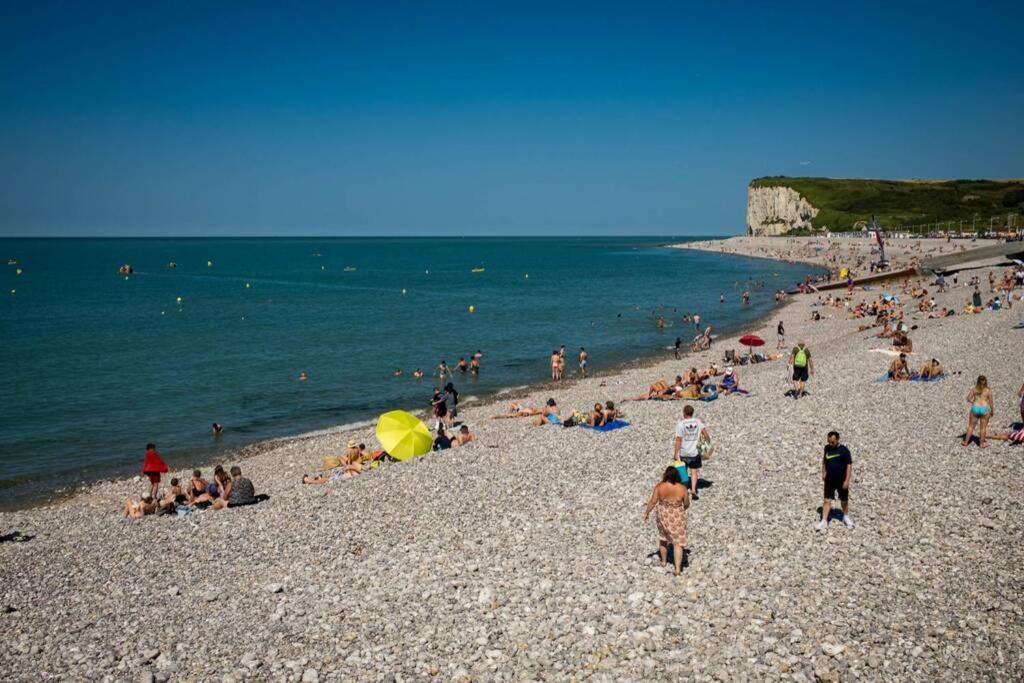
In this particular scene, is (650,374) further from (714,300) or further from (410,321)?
(714,300)

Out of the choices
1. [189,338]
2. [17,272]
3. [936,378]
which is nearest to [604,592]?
[936,378]

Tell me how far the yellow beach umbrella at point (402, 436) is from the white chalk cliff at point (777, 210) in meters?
159

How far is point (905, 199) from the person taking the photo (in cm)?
14988

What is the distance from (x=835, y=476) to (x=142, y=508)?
47.7 feet

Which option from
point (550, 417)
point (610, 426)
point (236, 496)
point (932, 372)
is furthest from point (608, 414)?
point (932, 372)

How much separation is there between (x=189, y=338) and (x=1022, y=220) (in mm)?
118422

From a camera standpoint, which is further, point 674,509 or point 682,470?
point 682,470

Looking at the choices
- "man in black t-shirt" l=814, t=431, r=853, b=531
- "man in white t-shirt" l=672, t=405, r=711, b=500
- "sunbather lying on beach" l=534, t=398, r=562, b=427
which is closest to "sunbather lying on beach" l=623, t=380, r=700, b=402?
"sunbather lying on beach" l=534, t=398, r=562, b=427

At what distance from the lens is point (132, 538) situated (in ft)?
47.1

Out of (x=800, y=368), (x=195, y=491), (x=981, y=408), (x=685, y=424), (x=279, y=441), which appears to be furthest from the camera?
(x=279, y=441)

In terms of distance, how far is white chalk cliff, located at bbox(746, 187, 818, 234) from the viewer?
167m

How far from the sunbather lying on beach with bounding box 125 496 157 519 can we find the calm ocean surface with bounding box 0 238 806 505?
6.62 meters

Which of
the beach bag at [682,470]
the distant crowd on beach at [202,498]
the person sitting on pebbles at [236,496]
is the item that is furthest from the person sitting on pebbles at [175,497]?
the beach bag at [682,470]

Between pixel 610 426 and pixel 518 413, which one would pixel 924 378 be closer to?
pixel 610 426
